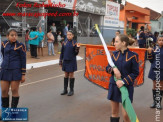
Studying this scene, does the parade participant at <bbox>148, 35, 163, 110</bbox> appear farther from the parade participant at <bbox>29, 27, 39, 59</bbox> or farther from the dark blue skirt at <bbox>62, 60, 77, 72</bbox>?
the parade participant at <bbox>29, 27, 39, 59</bbox>

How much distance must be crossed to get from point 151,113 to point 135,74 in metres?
2.04

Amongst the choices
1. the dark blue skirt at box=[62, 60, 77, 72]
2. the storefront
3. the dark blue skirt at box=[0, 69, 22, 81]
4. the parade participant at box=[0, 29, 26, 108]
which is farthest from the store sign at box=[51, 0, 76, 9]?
the storefront

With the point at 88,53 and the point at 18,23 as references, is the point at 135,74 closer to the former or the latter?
the point at 88,53

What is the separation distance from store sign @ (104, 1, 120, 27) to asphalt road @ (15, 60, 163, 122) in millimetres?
20430

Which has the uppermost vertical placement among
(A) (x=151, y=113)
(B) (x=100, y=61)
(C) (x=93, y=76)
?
(B) (x=100, y=61)

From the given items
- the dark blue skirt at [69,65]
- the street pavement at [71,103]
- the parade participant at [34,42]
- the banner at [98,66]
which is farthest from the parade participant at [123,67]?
the parade participant at [34,42]

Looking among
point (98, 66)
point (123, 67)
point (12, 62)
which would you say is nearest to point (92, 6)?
point (98, 66)

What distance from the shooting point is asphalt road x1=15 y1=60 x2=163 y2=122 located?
4906 mm

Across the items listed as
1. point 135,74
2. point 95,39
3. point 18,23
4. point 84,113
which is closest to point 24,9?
point 18,23

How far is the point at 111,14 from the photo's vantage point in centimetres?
2862

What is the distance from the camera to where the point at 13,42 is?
4.60 metres

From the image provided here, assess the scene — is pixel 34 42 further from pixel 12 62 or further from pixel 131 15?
pixel 131 15

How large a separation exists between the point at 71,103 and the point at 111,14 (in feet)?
79.1

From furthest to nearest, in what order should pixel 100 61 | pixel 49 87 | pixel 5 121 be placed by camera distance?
pixel 49 87 < pixel 100 61 < pixel 5 121
